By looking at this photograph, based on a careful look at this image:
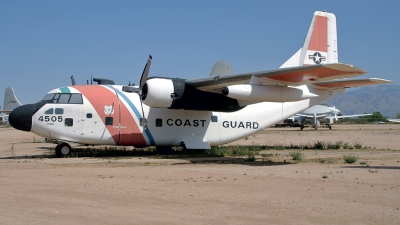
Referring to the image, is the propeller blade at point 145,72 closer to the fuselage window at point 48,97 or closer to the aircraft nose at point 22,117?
the fuselage window at point 48,97

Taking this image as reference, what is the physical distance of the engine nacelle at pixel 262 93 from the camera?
16641 mm

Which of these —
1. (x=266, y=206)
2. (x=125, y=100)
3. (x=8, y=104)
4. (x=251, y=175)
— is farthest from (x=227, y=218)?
(x=8, y=104)

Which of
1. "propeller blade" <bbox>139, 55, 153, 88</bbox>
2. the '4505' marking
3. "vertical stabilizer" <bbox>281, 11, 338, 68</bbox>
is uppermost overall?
"vertical stabilizer" <bbox>281, 11, 338, 68</bbox>

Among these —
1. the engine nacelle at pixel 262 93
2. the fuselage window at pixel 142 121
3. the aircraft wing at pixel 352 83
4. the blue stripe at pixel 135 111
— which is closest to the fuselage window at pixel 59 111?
the blue stripe at pixel 135 111

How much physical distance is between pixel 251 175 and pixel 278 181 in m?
1.45

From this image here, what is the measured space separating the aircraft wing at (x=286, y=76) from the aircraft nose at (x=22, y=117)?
6.56 meters

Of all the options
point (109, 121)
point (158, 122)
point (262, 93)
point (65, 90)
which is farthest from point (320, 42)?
point (65, 90)

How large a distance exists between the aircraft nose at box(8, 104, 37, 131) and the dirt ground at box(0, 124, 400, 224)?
3.48 m

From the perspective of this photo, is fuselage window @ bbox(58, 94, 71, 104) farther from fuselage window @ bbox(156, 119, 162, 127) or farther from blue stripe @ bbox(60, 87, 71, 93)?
fuselage window @ bbox(156, 119, 162, 127)

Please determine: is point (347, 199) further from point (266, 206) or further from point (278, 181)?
point (278, 181)

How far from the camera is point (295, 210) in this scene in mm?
7742

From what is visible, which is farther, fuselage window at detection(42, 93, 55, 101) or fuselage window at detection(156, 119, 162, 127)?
fuselage window at detection(156, 119, 162, 127)

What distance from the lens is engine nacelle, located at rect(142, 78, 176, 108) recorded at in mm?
17859

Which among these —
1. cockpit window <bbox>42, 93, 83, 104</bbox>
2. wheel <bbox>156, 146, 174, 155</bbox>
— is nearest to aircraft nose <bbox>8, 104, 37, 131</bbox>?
cockpit window <bbox>42, 93, 83, 104</bbox>
